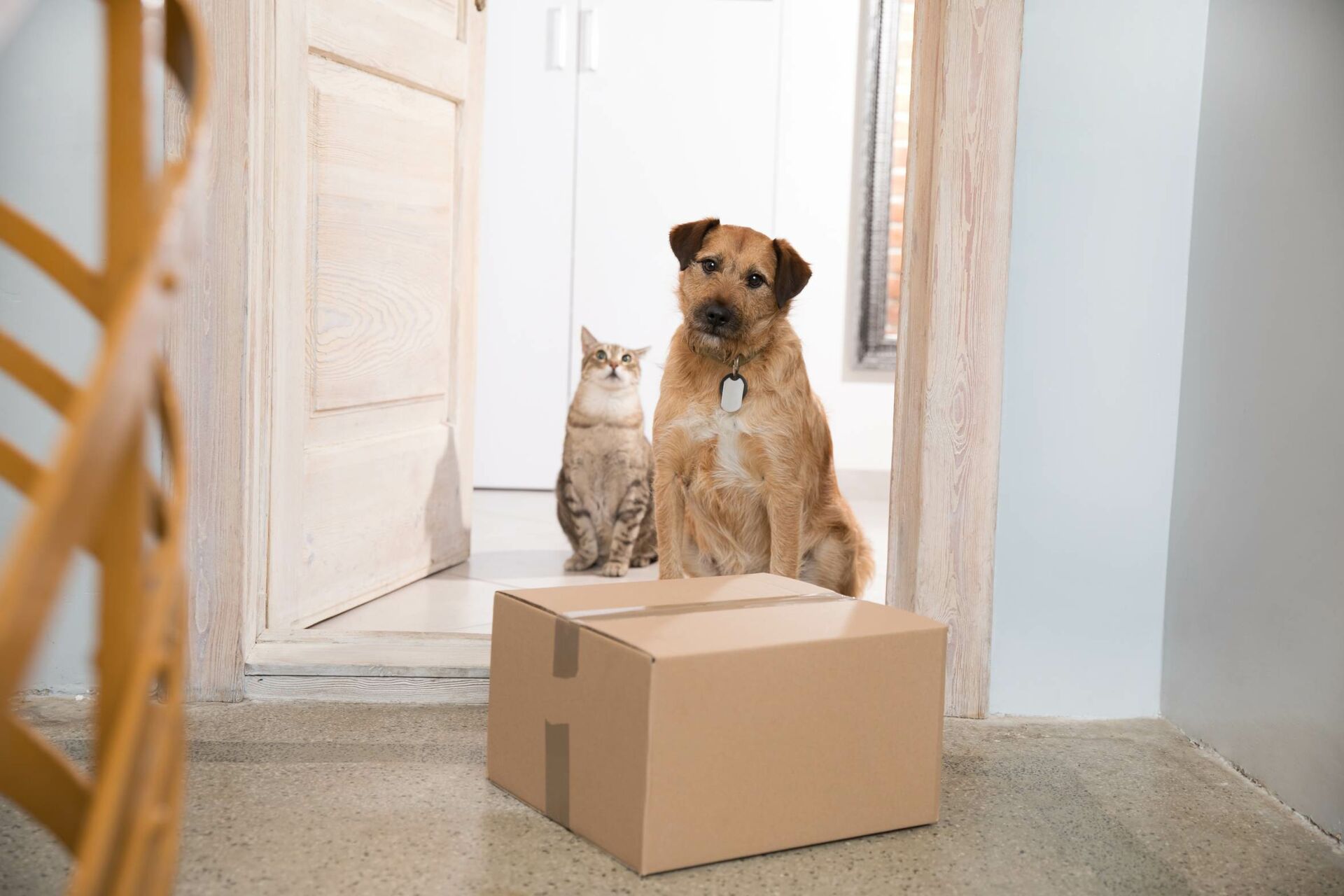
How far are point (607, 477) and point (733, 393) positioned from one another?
985mm

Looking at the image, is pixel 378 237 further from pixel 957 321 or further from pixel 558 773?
pixel 558 773

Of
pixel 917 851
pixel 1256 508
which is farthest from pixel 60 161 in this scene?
pixel 1256 508

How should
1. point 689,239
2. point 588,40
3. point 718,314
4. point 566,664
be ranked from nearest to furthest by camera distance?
point 566,664
point 718,314
point 689,239
point 588,40

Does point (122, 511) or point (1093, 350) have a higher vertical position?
point (1093, 350)

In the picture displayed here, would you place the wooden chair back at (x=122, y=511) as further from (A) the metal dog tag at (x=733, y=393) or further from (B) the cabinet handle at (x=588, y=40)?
(B) the cabinet handle at (x=588, y=40)

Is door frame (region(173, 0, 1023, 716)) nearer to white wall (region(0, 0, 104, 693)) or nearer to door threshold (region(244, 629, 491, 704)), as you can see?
door threshold (region(244, 629, 491, 704))

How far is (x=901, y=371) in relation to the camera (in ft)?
6.56

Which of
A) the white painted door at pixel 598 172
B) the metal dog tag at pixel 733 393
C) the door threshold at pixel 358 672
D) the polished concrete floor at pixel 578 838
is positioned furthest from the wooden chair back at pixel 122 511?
the white painted door at pixel 598 172

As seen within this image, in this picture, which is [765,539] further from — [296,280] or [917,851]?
[296,280]

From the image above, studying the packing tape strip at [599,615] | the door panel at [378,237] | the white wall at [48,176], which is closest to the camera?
the packing tape strip at [599,615]

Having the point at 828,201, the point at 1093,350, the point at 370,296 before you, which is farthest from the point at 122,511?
the point at 828,201

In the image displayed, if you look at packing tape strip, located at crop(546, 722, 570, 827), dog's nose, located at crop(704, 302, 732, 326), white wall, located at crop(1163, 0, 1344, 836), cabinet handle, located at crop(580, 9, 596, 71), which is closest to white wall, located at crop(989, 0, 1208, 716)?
white wall, located at crop(1163, 0, 1344, 836)

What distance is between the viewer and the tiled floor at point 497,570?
245 centimetres

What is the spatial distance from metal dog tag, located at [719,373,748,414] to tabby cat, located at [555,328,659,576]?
0.95m
